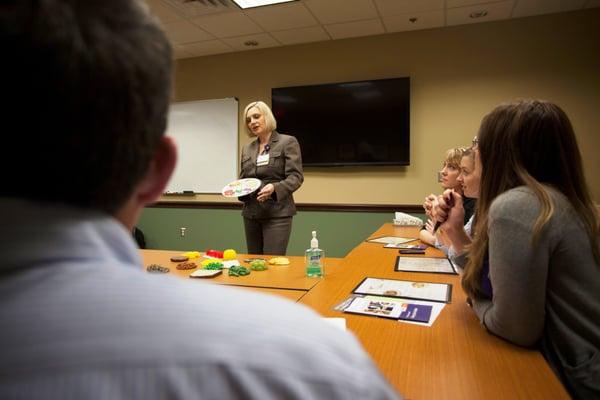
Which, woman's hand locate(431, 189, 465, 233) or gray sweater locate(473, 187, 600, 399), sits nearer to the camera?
gray sweater locate(473, 187, 600, 399)

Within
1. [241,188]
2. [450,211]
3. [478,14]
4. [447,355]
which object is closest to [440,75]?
[478,14]

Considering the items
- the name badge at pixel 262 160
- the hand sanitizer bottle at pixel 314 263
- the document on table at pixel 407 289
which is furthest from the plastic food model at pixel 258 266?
the name badge at pixel 262 160

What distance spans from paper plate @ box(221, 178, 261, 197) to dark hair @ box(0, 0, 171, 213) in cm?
186

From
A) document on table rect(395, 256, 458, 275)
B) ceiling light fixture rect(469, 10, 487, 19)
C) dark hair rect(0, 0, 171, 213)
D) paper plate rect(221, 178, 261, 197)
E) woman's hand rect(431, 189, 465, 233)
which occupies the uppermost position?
ceiling light fixture rect(469, 10, 487, 19)

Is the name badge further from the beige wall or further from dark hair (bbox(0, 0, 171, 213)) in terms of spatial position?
dark hair (bbox(0, 0, 171, 213))

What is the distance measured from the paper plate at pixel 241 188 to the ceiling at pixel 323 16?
1578 millimetres

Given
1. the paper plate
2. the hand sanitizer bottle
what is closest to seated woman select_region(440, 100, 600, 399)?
the hand sanitizer bottle

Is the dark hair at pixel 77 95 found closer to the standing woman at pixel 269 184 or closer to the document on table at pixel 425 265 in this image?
the document on table at pixel 425 265

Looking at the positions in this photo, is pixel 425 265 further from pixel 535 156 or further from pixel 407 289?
pixel 535 156

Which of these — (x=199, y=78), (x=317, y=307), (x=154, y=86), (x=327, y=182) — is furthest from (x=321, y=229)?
(x=154, y=86)

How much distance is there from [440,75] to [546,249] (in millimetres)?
3349

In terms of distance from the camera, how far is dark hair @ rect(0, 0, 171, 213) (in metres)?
0.28

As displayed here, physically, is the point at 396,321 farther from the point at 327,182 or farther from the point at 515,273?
the point at 327,182

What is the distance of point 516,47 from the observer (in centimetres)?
364
